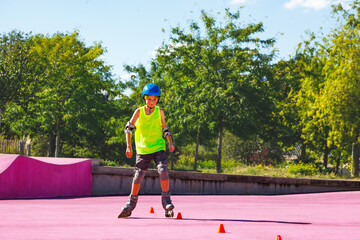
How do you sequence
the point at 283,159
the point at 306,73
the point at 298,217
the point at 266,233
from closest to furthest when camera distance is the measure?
the point at 266,233 → the point at 298,217 → the point at 306,73 → the point at 283,159

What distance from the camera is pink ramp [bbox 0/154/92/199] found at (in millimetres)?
10914

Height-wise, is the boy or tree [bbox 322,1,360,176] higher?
tree [bbox 322,1,360,176]

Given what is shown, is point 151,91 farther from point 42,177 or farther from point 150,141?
point 42,177

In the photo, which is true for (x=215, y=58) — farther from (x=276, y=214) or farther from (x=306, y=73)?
(x=276, y=214)

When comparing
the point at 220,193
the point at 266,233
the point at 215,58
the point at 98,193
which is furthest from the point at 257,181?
the point at 215,58

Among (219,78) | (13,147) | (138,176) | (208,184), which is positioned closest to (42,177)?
(208,184)

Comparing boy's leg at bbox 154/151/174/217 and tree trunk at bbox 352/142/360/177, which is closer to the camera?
boy's leg at bbox 154/151/174/217

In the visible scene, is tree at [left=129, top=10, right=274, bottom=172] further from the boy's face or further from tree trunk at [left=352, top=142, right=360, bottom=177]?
the boy's face

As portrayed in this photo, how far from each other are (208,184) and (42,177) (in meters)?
4.69

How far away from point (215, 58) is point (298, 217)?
60.0 feet

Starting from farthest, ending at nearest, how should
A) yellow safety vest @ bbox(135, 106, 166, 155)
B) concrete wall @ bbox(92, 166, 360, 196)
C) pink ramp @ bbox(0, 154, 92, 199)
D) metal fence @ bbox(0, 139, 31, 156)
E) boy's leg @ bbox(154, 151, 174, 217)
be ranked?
metal fence @ bbox(0, 139, 31, 156)
concrete wall @ bbox(92, 166, 360, 196)
pink ramp @ bbox(0, 154, 92, 199)
yellow safety vest @ bbox(135, 106, 166, 155)
boy's leg @ bbox(154, 151, 174, 217)

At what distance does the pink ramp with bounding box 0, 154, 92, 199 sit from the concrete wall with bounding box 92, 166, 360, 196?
51 centimetres

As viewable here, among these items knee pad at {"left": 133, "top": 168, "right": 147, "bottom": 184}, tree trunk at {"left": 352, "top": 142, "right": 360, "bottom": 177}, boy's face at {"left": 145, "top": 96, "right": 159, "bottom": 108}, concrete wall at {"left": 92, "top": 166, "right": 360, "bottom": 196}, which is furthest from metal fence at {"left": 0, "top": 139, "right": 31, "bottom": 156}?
tree trunk at {"left": 352, "top": 142, "right": 360, "bottom": 177}

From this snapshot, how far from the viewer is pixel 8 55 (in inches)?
1182
